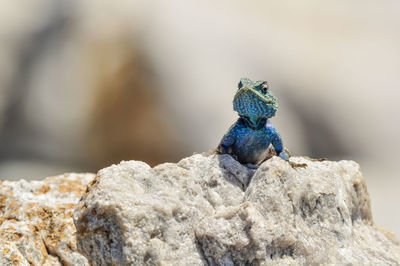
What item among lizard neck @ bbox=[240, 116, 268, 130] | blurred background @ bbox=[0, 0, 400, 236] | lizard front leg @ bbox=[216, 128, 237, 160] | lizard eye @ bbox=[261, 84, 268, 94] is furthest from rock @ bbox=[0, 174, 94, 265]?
blurred background @ bbox=[0, 0, 400, 236]

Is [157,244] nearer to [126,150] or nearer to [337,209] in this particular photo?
[337,209]

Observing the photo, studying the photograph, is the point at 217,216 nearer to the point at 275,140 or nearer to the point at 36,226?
the point at 275,140

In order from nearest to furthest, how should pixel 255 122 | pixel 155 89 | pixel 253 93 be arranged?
pixel 253 93
pixel 255 122
pixel 155 89

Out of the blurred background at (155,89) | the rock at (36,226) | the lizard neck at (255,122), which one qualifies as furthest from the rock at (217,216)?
the blurred background at (155,89)

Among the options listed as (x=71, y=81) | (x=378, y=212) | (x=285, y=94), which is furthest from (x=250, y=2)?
(x=378, y=212)

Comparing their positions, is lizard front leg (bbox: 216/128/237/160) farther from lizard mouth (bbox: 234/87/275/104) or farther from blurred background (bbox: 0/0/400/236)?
blurred background (bbox: 0/0/400/236)

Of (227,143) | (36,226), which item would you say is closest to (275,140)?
(227,143)
